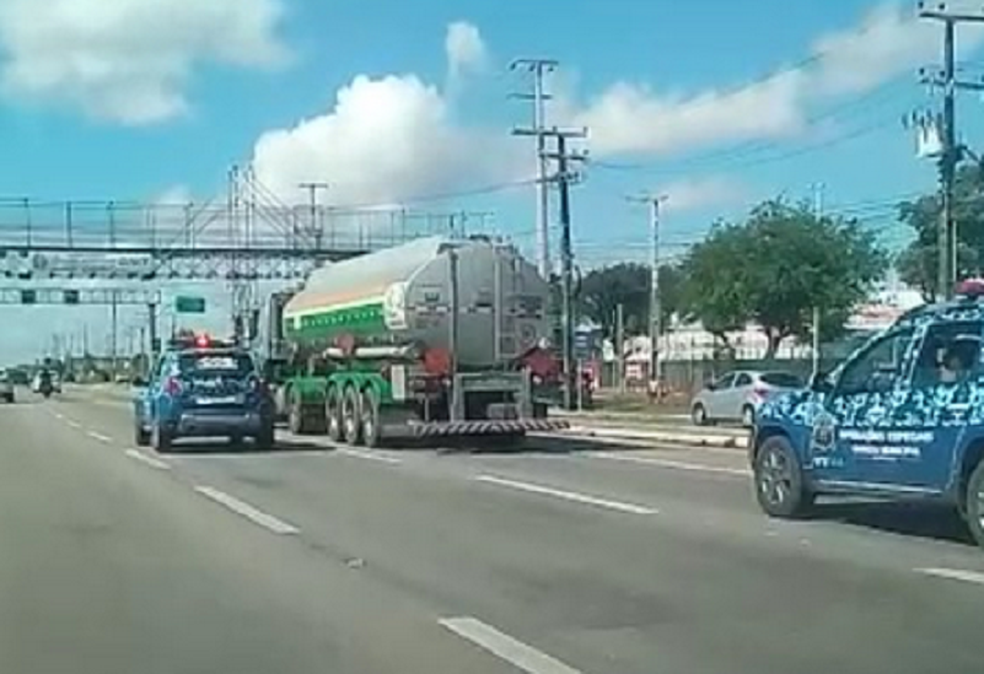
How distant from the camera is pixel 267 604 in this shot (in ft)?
37.5

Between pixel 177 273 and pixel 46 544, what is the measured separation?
7313cm

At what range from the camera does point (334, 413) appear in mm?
33750

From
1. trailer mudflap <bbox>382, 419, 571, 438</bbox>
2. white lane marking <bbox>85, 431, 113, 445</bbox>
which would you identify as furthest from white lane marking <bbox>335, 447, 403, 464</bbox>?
white lane marking <bbox>85, 431, 113, 445</bbox>

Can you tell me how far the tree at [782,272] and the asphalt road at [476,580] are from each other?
50416 millimetres

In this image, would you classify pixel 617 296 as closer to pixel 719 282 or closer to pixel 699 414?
pixel 719 282

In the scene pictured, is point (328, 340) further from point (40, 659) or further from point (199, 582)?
point (40, 659)

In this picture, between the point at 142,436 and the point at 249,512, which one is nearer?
the point at 249,512

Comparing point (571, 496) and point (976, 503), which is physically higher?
point (976, 503)

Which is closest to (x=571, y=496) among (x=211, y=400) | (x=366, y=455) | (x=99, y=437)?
(x=366, y=455)

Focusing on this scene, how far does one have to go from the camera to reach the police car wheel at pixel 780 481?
16.2 metres

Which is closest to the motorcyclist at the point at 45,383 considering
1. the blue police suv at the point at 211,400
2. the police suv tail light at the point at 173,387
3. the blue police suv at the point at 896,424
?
the blue police suv at the point at 211,400

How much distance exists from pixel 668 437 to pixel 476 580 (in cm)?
2248

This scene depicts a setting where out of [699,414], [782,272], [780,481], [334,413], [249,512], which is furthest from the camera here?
[782,272]

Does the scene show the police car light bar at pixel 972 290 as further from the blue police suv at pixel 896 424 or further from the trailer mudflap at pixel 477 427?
the trailer mudflap at pixel 477 427
